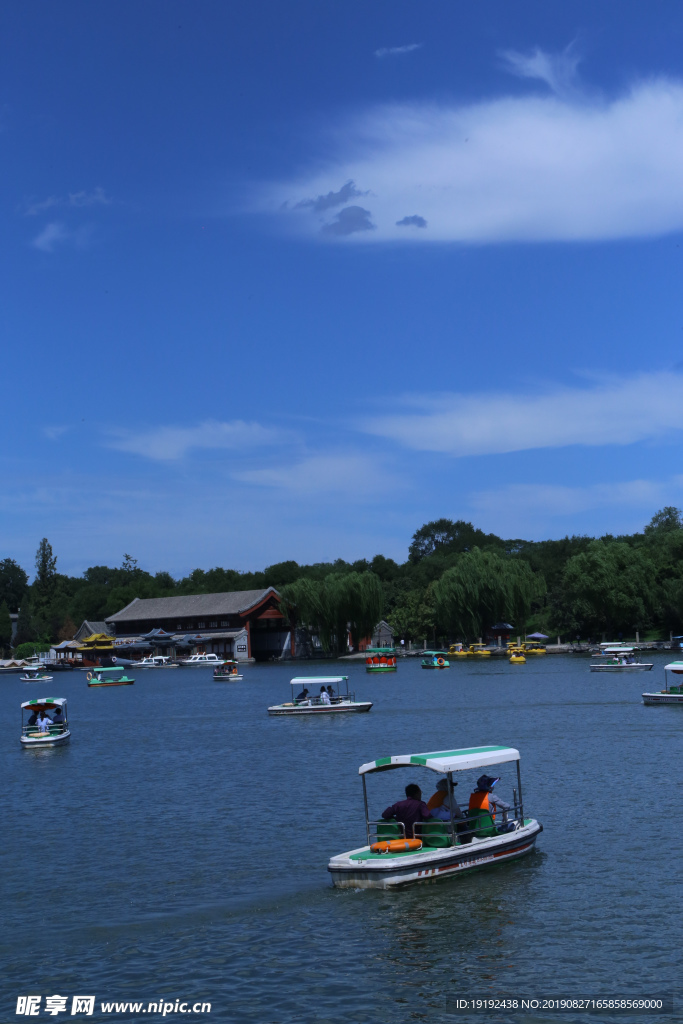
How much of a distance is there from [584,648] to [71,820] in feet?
316

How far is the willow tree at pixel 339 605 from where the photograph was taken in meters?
122

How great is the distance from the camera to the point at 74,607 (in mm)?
184500

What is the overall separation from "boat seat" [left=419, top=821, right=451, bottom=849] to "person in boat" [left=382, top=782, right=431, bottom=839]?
0.65ft

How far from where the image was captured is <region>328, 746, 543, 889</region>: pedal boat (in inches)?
742

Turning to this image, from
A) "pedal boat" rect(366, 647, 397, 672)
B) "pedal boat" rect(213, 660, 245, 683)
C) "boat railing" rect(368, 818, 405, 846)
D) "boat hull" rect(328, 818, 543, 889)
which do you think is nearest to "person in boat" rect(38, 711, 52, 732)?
"boat railing" rect(368, 818, 405, 846)

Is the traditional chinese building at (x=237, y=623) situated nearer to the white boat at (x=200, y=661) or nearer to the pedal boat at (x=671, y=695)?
the white boat at (x=200, y=661)

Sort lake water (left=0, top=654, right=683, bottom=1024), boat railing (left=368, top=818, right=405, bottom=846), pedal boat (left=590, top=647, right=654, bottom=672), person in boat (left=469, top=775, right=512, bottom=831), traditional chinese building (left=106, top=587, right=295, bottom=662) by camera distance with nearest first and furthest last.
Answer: lake water (left=0, top=654, right=683, bottom=1024) < boat railing (left=368, top=818, right=405, bottom=846) < person in boat (left=469, top=775, right=512, bottom=831) < pedal boat (left=590, top=647, right=654, bottom=672) < traditional chinese building (left=106, top=587, right=295, bottom=662)

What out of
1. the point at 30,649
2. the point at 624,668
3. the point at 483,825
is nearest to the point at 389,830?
the point at 483,825

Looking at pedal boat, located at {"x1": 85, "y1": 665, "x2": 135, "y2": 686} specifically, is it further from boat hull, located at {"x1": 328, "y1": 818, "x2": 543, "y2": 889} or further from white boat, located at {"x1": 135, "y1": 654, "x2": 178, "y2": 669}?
boat hull, located at {"x1": 328, "y1": 818, "x2": 543, "y2": 889}

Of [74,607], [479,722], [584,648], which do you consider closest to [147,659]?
[74,607]

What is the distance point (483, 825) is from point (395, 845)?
2.69 m

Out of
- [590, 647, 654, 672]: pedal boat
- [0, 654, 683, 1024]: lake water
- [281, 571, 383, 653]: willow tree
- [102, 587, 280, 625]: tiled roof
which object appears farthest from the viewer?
[102, 587, 280, 625]: tiled roof

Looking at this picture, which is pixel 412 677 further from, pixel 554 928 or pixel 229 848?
pixel 554 928

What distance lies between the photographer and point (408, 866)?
18781 mm
